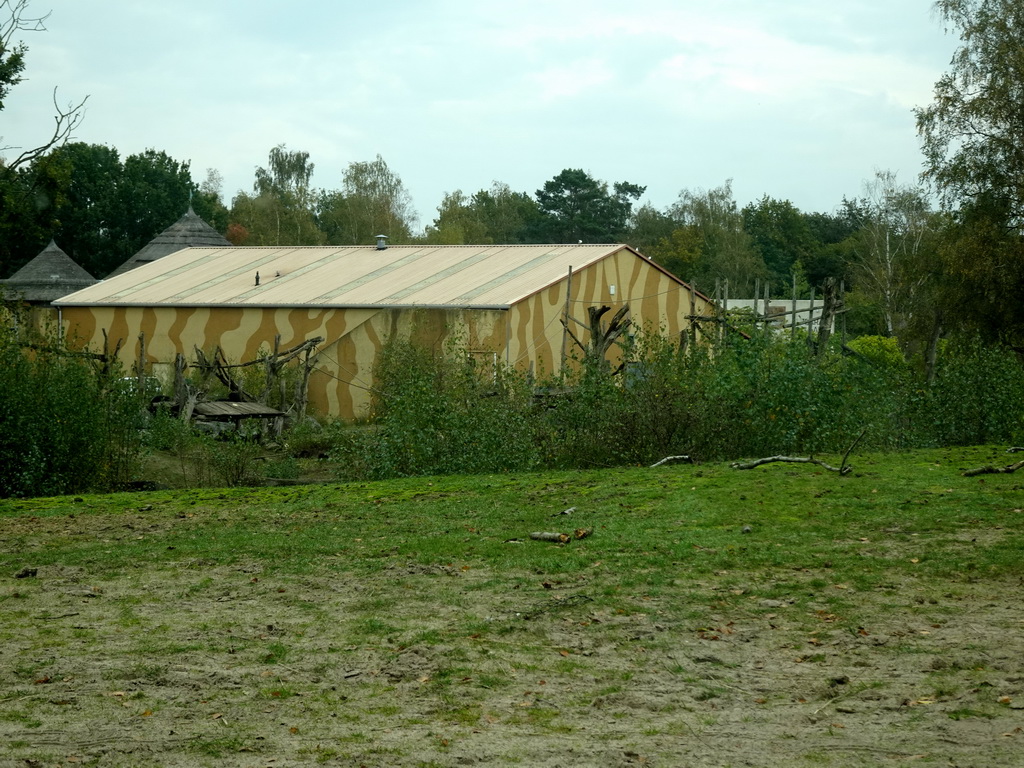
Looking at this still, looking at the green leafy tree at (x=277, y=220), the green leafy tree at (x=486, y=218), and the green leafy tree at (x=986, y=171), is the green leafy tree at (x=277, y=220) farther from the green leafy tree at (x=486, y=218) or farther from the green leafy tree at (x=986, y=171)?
the green leafy tree at (x=986, y=171)

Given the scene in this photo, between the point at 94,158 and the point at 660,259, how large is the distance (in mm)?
33356

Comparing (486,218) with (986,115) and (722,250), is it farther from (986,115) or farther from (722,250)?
(986,115)

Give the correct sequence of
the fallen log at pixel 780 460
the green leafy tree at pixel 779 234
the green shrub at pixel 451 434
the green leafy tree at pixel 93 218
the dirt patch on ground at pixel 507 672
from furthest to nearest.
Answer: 1. the green leafy tree at pixel 779 234
2. the green leafy tree at pixel 93 218
3. the green shrub at pixel 451 434
4. the fallen log at pixel 780 460
5. the dirt patch on ground at pixel 507 672

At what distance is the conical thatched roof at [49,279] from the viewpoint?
49875 millimetres

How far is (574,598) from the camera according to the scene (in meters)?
7.65

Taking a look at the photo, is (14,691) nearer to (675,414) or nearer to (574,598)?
(574,598)

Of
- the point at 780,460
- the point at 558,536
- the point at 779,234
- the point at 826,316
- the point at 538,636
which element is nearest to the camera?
the point at 538,636

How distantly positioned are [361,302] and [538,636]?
2696 centimetres

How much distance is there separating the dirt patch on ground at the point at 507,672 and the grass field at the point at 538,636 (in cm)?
2

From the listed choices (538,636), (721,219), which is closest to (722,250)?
(721,219)

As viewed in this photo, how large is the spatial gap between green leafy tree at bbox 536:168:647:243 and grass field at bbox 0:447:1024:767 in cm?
7477

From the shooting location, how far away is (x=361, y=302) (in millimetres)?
33156

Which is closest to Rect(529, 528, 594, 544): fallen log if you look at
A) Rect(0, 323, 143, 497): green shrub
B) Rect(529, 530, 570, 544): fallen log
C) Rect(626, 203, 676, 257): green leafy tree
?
Rect(529, 530, 570, 544): fallen log

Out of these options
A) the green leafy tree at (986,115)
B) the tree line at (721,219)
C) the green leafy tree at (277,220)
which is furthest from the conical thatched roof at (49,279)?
the green leafy tree at (986,115)
